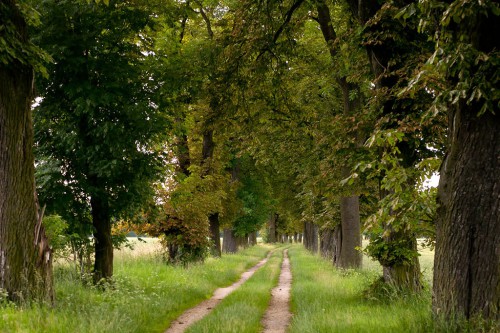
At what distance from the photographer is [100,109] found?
10758 mm

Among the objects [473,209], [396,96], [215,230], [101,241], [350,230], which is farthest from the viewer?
[215,230]

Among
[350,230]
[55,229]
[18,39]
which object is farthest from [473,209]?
[350,230]

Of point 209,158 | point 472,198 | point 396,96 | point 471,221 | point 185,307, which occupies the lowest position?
point 185,307

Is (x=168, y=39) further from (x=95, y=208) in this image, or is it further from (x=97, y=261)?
(x=97, y=261)

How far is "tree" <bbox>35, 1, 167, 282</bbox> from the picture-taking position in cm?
1005

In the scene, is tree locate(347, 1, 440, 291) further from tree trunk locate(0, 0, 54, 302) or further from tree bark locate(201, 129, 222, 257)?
tree bark locate(201, 129, 222, 257)

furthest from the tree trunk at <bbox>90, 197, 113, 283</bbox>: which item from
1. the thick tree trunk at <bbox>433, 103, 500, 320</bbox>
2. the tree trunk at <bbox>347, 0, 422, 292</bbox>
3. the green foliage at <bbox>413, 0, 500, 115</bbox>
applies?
→ the green foliage at <bbox>413, 0, 500, 115</bbox>

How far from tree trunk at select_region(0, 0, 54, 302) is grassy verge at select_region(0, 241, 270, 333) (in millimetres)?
550

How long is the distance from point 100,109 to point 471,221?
842cm

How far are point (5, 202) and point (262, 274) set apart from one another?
13349 mm

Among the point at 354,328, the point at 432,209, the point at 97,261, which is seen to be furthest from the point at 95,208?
the point at 432,209

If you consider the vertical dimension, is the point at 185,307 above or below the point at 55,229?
below

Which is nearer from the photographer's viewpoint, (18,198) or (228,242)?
(18,198)

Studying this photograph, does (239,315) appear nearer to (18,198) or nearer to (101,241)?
(101,241)
